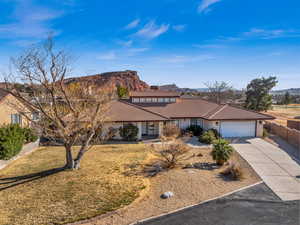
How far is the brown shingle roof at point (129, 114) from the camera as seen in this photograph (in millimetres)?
20094

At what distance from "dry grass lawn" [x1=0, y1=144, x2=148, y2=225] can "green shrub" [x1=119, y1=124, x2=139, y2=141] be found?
5678 mm

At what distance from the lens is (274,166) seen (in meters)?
12.6

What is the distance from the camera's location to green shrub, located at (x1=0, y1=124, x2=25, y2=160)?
1321 centimetres

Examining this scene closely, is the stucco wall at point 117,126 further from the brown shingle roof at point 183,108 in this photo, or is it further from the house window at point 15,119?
the house window at point 15,119

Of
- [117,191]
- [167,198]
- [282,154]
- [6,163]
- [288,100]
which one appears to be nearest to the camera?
[167,198]

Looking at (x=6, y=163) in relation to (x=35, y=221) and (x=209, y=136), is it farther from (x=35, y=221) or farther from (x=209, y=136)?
(x=209, y=136)

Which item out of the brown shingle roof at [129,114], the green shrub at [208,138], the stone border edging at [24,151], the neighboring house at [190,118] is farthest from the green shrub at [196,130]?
the stone border edging at [24,151]

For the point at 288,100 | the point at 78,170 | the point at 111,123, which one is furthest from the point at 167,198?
the point at 288,100

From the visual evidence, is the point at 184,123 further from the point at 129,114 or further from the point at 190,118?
the point at 129,114

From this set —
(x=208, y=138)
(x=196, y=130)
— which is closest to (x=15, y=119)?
(x=196, y=130)

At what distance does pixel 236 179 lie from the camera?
1058 cm

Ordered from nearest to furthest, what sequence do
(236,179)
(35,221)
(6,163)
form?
(35,221) → (236,179) → (6,163)

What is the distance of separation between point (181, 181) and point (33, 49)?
37.1ft

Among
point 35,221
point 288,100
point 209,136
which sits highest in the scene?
point 288,100
